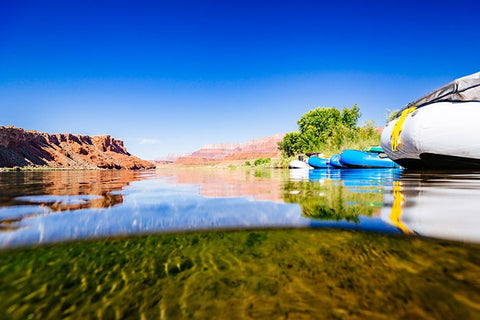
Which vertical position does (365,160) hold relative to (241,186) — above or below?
above

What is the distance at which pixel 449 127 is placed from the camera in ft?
20.2

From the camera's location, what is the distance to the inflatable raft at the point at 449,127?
6027mm

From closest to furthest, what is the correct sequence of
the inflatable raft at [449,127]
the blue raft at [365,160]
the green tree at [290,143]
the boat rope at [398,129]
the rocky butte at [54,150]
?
the inflatable raft at [449,127] < the boat rope at [398,129] < the blue raft at [365,160] < the green tree at [290,143] < the rocky butte at [54,150]

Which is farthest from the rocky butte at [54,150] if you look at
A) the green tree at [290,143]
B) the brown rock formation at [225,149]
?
the brown rock formation at [225,149]

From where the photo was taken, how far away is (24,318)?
81 cm

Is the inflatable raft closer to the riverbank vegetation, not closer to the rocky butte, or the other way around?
the riverbank vegetation

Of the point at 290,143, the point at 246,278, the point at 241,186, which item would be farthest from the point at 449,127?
the point at 290,143

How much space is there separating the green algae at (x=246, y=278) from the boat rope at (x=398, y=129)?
7.58 metres

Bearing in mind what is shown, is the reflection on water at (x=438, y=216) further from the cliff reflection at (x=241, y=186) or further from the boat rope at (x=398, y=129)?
the boat rope at (x=398, y=129)

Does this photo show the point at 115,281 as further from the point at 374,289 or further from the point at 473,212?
the point at 473,212

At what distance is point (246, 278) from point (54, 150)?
85.0 meters

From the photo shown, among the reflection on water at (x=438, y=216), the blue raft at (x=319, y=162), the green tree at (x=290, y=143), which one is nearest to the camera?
the reflection on water at (x=438, y=216)

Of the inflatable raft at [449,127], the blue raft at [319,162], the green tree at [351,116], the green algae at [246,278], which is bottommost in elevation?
the green algae at [246,278]

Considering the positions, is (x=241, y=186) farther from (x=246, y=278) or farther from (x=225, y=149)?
(x=225, y=149)
